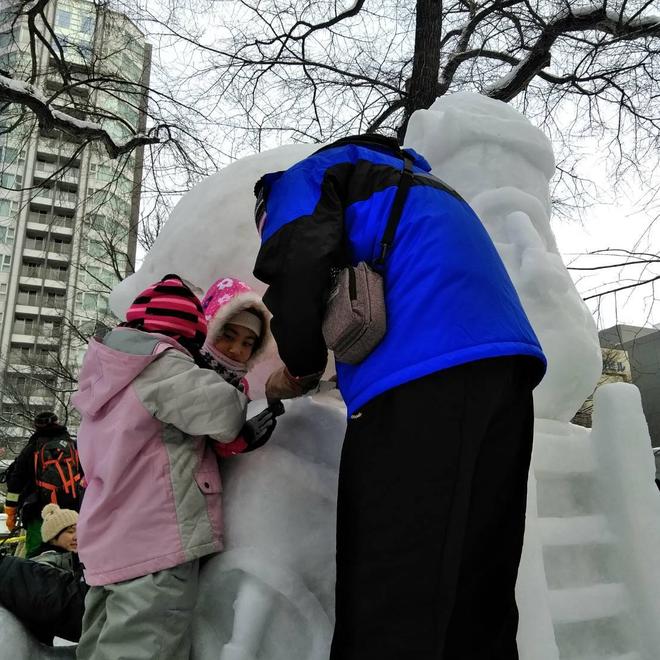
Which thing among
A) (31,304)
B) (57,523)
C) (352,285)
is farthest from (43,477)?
(31,304)

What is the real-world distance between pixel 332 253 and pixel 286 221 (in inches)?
5.2

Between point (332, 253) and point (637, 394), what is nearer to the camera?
point (332, 253)

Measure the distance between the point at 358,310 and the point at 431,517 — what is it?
444mm

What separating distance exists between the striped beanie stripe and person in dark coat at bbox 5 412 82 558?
3.48 m

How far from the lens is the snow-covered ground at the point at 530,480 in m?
1.54

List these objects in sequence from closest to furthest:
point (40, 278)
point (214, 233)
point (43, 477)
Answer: point (214, 233) < point (43, 477) < point (40, 278)

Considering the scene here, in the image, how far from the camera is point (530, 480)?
1.74m

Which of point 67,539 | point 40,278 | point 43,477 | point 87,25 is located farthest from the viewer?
point 40,278

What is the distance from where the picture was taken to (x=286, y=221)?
4.32 ft

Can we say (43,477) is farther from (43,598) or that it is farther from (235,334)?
(235,334)

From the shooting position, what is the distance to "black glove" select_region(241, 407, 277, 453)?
66.0 inches

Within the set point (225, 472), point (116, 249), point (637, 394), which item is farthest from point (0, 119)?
point (637, 394)

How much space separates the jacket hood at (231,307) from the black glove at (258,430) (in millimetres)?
341

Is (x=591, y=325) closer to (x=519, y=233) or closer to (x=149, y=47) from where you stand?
(x=519, y=233)
